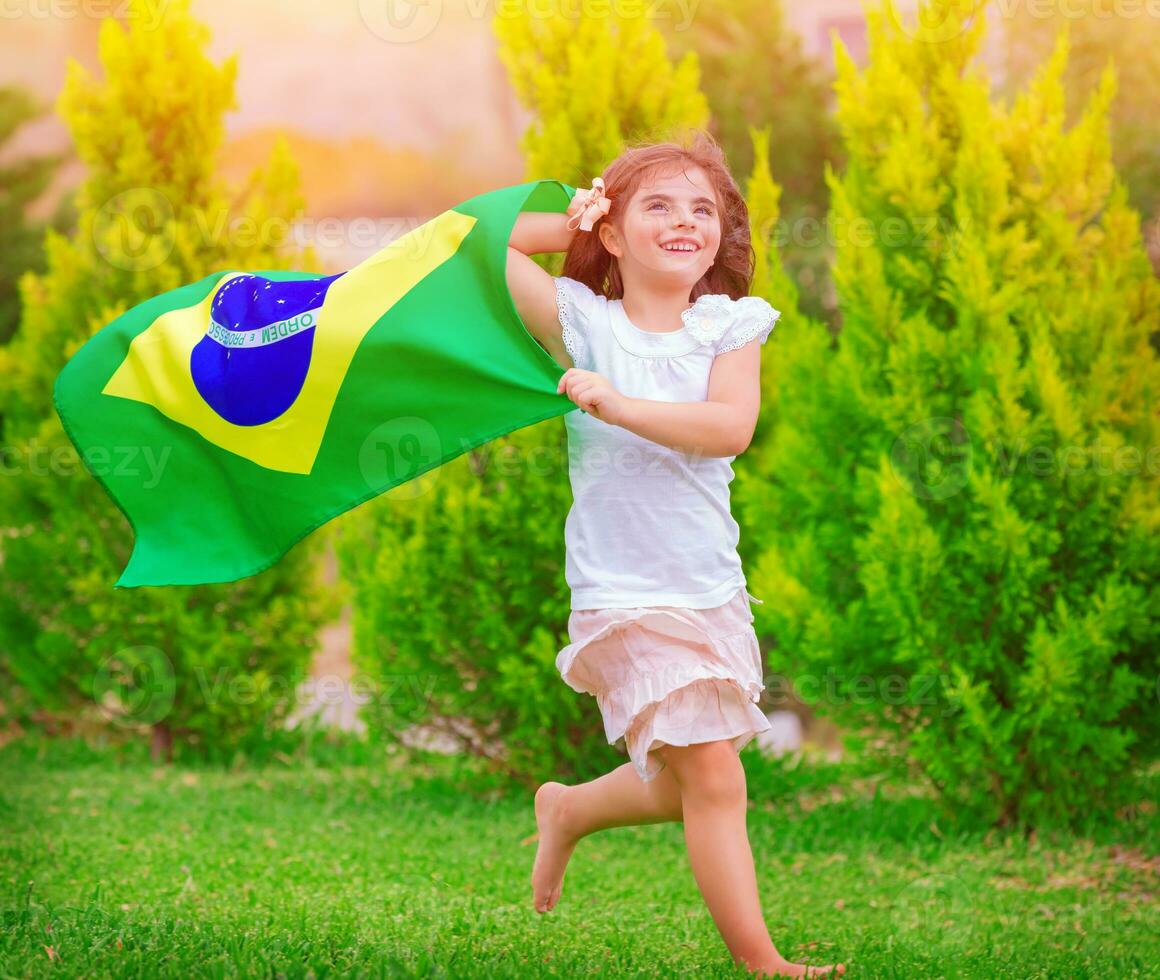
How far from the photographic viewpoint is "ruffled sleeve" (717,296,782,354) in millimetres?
2928

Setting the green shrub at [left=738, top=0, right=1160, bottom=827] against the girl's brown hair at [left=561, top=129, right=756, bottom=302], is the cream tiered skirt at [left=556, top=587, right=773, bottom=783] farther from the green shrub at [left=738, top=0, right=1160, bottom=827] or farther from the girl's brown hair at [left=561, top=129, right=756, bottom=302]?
the green shrub at [left=738, top=0, right=1160, bottom=827]

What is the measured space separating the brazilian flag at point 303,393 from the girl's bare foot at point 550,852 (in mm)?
886

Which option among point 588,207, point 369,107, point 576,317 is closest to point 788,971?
point 576,317

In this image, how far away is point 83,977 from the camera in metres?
2.59

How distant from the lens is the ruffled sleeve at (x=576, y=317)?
2994mm

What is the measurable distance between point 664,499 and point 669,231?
2.00ft

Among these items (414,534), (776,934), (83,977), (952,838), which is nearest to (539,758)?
(414,534)

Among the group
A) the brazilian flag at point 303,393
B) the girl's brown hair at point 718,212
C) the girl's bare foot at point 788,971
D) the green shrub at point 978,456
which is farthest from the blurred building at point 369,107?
the girl's bare foot at point 788,971

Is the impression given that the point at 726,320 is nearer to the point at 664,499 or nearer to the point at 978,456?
the point at 664,499

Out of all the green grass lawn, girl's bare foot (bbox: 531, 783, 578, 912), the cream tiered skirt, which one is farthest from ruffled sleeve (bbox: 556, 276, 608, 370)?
the green grass lawn

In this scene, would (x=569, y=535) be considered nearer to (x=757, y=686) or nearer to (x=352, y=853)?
(x=757, y=686)

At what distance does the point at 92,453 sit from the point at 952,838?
3462mm

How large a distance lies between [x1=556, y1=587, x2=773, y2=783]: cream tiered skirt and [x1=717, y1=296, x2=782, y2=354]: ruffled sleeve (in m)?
0.58

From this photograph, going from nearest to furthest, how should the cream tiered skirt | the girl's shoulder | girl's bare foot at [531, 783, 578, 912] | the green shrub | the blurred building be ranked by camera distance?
the cream tiered skirt, the girl's shoulder, girl's bare foot at [531, 783, 578, 912], the green shrub, the blurred building
